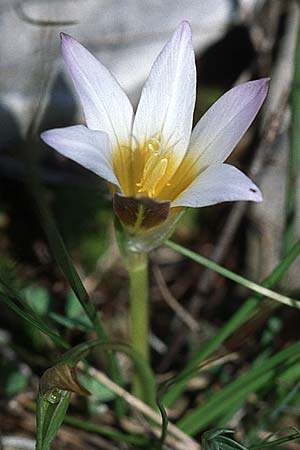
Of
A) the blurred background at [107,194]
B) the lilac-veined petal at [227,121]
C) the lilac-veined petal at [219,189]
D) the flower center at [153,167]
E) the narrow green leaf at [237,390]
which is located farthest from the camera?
the blurred background at [107,194]

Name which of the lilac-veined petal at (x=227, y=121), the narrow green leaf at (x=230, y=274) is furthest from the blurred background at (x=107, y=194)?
the lilac-veined petal at (x=227, y=121)

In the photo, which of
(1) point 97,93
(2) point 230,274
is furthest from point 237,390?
(1) point 97,93

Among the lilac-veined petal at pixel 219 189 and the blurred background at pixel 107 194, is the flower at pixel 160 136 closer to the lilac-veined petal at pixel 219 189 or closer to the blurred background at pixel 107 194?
the lilac-veined petal at pixel 219 189

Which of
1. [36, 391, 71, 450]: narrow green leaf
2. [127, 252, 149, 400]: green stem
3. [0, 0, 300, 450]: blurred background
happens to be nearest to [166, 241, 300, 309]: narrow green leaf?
[127, 252, 149, 400]: green stem

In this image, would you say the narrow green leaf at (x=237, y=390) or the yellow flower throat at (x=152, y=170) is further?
the narrow green leaf at (x=237, y=390)

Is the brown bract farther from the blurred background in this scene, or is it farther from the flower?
the blurred background

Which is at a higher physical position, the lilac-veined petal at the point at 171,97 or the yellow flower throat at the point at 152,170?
the lilac-veined petal at the point at 171,97

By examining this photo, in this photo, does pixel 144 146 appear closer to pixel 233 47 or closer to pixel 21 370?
pixel 21 370

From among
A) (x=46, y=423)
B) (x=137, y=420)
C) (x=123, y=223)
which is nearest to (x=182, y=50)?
(x=123, y=223)

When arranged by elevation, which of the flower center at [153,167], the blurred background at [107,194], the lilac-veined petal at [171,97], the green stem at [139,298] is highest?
the blurred background at [107,194]
